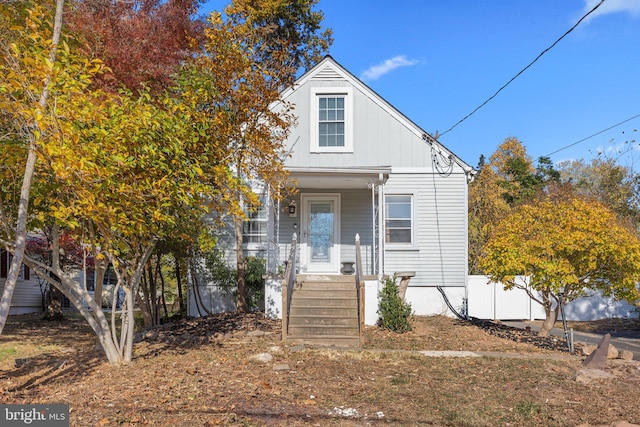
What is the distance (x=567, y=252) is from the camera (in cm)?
894

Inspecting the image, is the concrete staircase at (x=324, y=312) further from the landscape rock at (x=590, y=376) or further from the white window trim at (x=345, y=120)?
the white window trim at (x=345, y=120)

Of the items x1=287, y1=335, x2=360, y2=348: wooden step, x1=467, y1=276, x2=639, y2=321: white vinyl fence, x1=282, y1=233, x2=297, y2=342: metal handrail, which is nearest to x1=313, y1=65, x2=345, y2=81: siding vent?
x1=282, y1=233, x2=297, y2=342: metal handrail

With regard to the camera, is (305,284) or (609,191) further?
(609,191)

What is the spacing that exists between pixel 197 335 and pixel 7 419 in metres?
5.11

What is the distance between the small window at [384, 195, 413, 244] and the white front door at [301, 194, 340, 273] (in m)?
1.38

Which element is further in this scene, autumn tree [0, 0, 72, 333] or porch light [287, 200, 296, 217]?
porch light [287, 200, 296, 217]

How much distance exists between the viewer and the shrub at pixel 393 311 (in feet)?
33.6

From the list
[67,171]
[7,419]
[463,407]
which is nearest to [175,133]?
[67,171]

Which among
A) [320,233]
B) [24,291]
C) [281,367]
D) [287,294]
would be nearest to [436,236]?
[320,233]

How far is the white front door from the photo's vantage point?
13.2 metres

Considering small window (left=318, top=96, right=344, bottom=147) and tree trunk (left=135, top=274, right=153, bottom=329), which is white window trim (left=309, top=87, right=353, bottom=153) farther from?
tree trunk (left=135, top=274, right=153, bottom=329)

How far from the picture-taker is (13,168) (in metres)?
5.82

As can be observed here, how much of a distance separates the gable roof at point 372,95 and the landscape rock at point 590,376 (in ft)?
23.7

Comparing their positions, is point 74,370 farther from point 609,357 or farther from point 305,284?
point 609,357
